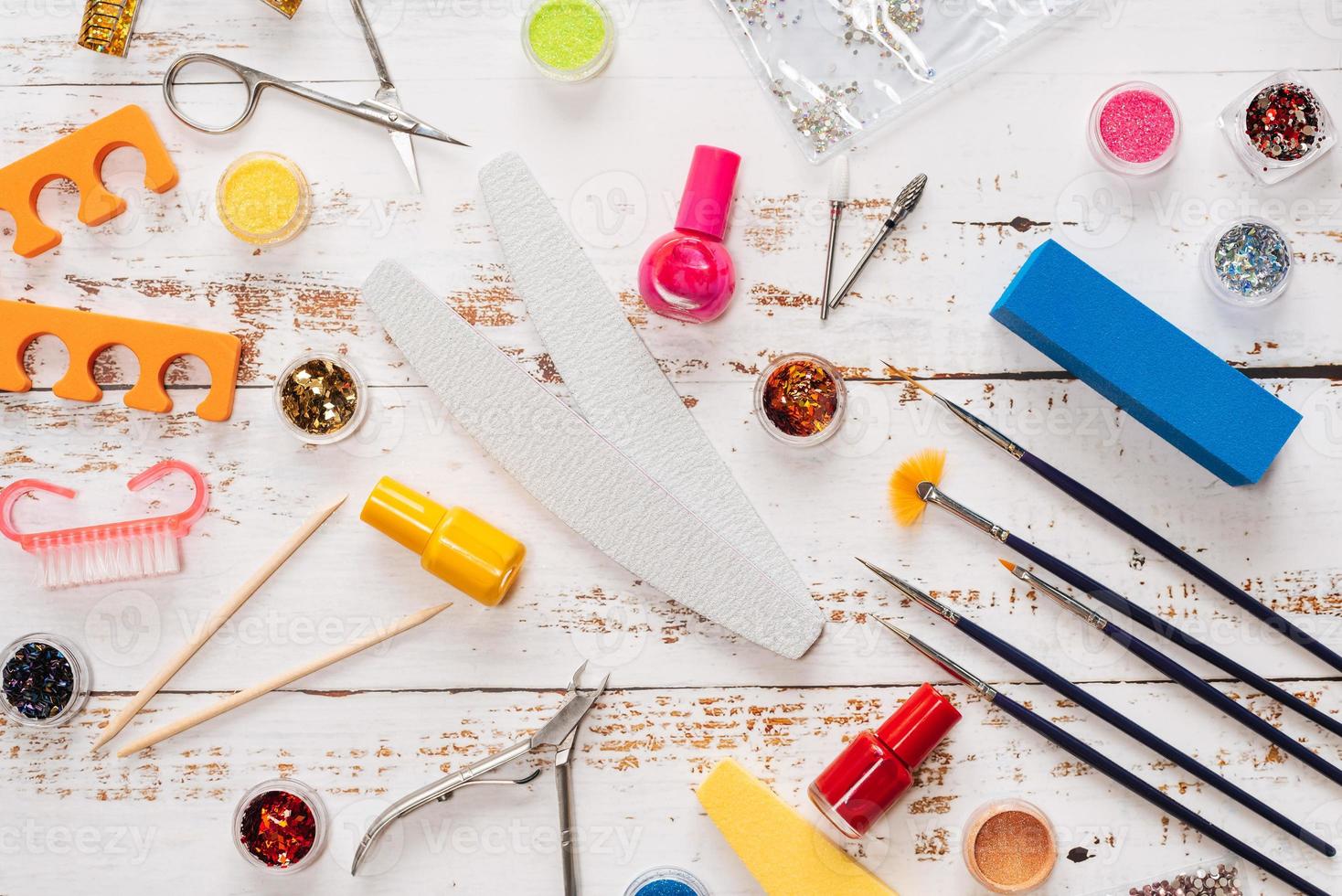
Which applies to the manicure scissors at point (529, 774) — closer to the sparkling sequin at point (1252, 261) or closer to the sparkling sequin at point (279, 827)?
the sparkling sequin at point (279, 827)

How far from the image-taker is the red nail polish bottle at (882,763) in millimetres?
929

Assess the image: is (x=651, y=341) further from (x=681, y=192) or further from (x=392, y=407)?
(x=392, y=407)

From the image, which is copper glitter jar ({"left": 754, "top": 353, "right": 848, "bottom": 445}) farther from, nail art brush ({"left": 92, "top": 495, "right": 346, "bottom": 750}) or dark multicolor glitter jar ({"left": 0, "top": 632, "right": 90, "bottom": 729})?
dark multicolor glitter jar ({"left": 0, "top": 632, "right": 90, "bottom": 729})

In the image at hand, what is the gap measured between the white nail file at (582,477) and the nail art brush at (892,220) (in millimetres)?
245

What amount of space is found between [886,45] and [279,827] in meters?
1.00

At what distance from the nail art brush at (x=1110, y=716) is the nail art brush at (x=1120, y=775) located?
1.3 inches

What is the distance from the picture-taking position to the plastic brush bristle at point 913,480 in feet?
3.24

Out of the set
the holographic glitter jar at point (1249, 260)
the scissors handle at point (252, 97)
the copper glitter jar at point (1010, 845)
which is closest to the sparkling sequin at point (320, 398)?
the scissors handle at point (252, 97)

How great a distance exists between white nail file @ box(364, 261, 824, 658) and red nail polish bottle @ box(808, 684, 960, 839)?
11 centimetres

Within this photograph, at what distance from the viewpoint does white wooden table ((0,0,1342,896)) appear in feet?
3.27

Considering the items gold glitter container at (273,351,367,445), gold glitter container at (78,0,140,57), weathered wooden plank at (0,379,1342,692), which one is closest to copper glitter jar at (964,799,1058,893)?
weathered wooden plank at (0,379,1342,692)

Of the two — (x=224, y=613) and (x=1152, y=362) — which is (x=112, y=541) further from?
(x=1152, y=362)

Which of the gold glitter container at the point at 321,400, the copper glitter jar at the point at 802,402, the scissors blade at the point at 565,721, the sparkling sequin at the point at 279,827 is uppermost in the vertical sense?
the copper glitter jar at the point at 802,402

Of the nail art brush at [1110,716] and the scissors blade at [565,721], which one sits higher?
the nail art brush at [1110,716]
